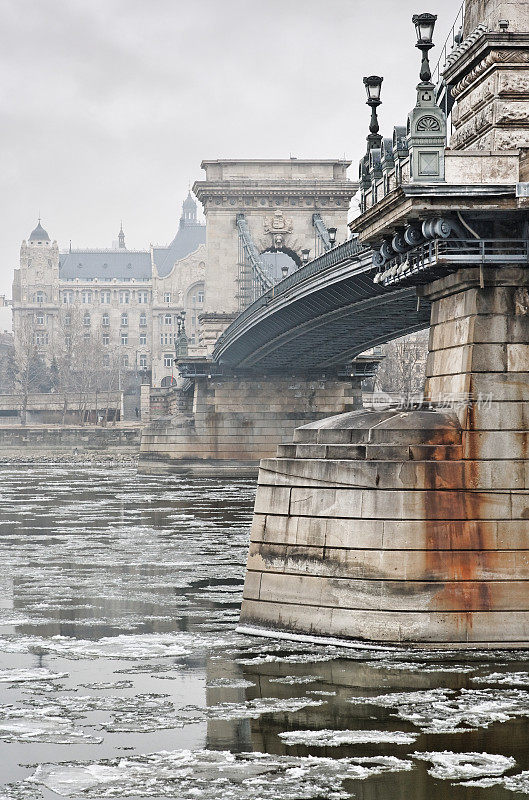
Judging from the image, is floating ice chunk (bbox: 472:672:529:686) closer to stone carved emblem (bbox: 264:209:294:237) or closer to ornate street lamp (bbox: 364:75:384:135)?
ornate street lamp (bbox: 364:75:384:135)

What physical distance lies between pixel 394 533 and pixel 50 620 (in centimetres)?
664

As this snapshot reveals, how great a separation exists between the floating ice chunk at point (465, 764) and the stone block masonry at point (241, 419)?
6013 cm

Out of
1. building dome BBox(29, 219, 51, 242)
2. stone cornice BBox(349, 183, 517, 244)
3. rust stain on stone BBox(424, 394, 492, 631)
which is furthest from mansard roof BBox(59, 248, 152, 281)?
rust stain on stone BBox(424, 394, 492, 631)

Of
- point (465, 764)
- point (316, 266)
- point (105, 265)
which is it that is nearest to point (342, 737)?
point (465, 764)

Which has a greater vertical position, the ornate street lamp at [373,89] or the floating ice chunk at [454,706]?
the ornate street lamp at [373,89]

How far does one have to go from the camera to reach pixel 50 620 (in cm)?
2169

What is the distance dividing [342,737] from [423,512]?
179 inches

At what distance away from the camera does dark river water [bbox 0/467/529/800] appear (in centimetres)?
1288

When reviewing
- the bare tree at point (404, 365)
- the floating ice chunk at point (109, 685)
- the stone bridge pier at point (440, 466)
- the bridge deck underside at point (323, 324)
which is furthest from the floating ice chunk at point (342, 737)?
the bare tree at point (404, 365)

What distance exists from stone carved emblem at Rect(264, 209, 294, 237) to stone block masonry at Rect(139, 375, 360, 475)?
22930 millimetres

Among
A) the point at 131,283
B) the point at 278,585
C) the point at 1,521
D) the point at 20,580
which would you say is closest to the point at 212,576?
the point at 20,580

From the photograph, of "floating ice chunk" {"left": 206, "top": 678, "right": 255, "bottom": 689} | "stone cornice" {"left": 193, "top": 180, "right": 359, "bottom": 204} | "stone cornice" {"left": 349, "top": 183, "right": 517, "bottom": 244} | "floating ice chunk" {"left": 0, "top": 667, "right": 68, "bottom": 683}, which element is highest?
"stone cornice" {"left": 193, "top": 180, "right": 359, "bottom": 204}

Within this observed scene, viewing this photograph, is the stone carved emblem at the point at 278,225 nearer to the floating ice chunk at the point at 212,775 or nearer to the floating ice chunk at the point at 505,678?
the floating ice chunk at the point at 505,678

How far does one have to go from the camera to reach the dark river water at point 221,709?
42.3 ft
